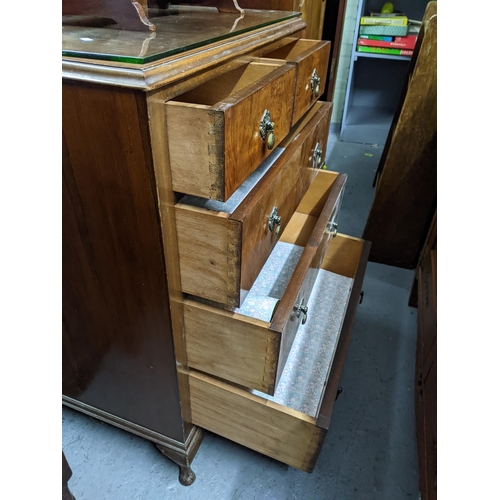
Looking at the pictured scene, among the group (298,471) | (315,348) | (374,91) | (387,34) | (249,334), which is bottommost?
(298,471)

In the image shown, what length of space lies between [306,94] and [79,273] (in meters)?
0.53

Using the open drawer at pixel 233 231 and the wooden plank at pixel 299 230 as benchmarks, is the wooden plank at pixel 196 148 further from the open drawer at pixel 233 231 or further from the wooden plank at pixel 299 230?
the wooden plank at pixel 299 230

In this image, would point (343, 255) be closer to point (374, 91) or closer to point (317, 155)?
point (317, 155)

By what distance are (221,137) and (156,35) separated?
0.67 ft

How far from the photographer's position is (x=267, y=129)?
606mm

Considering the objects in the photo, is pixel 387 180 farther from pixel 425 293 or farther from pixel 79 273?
pixel 79 273

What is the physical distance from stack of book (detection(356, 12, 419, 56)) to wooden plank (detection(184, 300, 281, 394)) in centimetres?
217

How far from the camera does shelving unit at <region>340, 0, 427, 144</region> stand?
2.45 metres

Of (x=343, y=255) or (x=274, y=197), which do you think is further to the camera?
(x=343, y=255)

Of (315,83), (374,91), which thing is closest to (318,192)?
(315,83)

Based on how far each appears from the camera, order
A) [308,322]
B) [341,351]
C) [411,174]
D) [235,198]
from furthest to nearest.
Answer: [411,174], [308,322], [341,351], [235,198]

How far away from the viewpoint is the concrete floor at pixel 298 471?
86 cm

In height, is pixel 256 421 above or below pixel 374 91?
below

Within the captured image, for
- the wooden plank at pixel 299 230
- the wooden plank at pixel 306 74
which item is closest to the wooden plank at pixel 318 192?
the wooden plank at pixel 299 230
